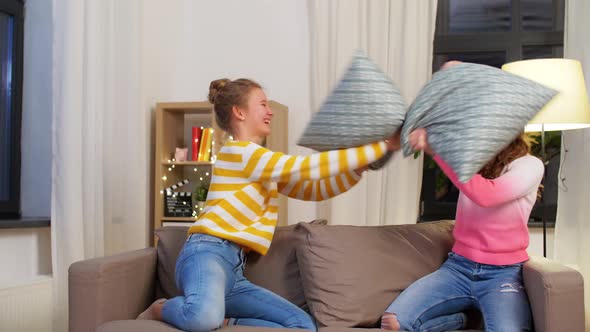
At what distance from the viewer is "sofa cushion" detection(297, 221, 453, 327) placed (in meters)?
2.09

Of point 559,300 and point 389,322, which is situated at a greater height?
point 559,300

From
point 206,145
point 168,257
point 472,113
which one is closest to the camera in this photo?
point 472,113

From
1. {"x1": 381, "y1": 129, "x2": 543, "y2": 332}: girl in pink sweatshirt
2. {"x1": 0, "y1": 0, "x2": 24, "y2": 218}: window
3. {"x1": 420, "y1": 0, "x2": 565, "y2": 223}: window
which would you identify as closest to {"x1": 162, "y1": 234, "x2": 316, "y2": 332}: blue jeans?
{"x1": 381, "y1": 129, "x2": 543, "y2": 332}: girl in pink sweatshirt

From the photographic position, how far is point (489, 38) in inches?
155

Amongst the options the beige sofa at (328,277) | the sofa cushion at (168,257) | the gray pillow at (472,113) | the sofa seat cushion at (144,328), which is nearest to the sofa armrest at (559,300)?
the beige sofa at (328,277)

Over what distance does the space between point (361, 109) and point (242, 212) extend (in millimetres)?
550

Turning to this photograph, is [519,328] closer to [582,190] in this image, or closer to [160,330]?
[160,330]

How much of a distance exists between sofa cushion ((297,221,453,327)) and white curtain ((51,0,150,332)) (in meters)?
1.30

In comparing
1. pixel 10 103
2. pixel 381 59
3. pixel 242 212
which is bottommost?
pixel 242 212

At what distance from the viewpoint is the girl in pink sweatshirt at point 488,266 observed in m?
1.95

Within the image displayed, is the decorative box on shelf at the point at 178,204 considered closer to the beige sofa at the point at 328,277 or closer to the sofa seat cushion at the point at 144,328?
the beige sofa at the point at 328,277

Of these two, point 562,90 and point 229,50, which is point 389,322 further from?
point 229,50

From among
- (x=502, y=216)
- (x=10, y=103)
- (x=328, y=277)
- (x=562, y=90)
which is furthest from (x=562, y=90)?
(x=10, y=103)

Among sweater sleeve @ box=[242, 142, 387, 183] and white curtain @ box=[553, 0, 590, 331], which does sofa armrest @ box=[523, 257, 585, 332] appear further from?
white curtain @ box=[553, 0, 590, 331]
